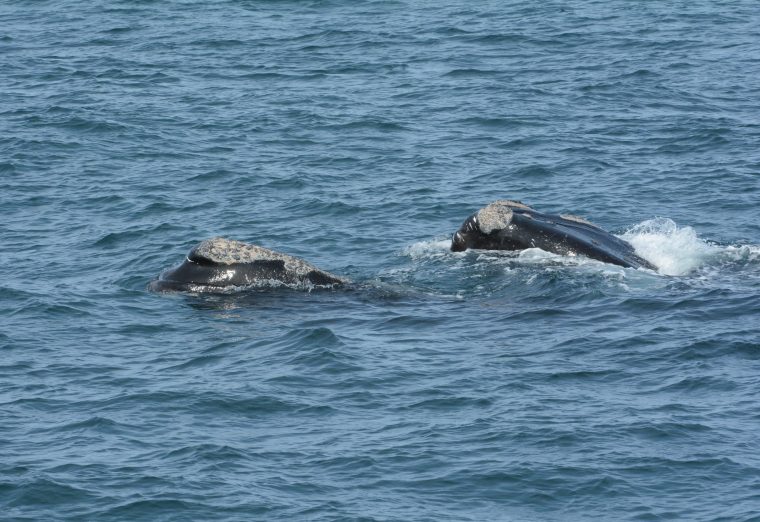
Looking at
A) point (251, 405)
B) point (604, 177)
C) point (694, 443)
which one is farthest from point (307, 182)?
point (694, 443)

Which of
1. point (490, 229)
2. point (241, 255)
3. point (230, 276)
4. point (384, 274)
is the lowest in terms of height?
point (384, 274)

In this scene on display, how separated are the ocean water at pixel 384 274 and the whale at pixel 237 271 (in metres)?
0.36

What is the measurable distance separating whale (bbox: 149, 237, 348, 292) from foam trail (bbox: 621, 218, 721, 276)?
5765 mm

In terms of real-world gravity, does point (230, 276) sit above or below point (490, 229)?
below

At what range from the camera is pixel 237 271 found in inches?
958

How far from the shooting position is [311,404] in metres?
19.5

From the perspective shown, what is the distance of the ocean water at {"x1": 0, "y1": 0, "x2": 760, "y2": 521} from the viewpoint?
17.3 meters

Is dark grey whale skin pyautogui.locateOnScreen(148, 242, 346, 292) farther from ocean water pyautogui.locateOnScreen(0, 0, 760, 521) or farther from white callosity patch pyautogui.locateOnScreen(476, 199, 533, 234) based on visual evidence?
white callosity patch pyautogui.locateOnScreen(476, 199, 533, 234)

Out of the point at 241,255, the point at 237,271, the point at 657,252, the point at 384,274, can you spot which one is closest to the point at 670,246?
the point at 657,252

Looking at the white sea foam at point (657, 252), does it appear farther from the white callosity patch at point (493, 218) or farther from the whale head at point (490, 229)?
the white callosity patch at point (493, 218)

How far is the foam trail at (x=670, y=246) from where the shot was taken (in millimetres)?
25672

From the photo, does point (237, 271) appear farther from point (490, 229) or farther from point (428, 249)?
point (490, 229)

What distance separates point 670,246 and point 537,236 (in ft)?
9.14

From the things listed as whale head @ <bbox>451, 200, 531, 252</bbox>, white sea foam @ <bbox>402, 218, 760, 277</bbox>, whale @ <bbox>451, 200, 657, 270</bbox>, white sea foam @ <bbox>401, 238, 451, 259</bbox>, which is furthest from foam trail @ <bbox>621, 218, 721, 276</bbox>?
white sea foam @ <bbox>401, 238, 451, 259</bbox>
